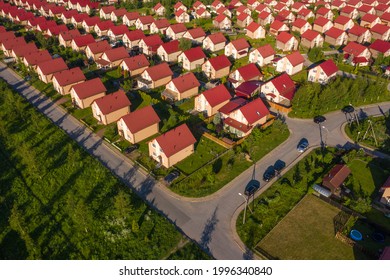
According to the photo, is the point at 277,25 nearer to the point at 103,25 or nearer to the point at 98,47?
the point at 103,25

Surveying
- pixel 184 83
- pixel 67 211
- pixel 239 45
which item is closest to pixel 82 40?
pixel 184 83

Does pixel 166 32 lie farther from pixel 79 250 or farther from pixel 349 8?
pixel 79 250

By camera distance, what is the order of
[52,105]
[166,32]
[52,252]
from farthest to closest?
[166,32], [52,105], [52,252]

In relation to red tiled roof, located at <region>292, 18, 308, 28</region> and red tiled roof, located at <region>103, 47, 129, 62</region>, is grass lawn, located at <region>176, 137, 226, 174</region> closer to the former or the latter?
red tiled roof, located at <region>103, 47, 129, 62</region>

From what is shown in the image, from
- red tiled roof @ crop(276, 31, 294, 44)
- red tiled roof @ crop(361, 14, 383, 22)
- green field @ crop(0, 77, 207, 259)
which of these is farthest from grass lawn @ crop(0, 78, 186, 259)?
red tiled roof @ crop(361, 14, 383, 22)

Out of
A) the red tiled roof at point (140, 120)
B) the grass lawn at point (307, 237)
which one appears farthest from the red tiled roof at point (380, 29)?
the red tiled roof at point (140, 120)

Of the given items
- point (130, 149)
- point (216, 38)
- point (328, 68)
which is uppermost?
point (130, 149)

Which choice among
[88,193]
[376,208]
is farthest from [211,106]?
[376,208]
